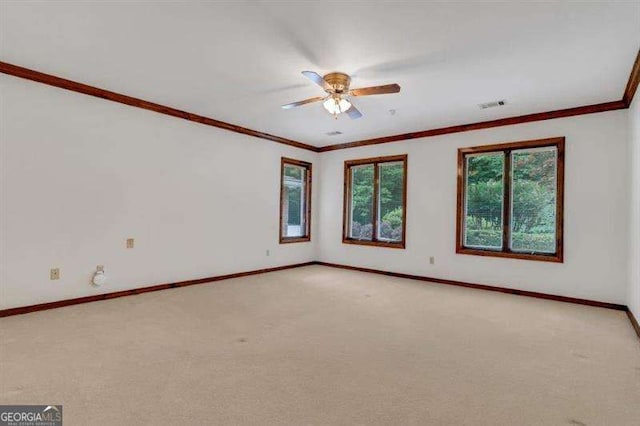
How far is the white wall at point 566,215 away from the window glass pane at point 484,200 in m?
0.23

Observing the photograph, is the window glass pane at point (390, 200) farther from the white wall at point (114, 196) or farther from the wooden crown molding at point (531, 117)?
the white wall at point (114, 196)

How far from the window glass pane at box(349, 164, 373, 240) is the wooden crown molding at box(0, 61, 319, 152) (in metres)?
1.83

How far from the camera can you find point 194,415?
184 centimetres

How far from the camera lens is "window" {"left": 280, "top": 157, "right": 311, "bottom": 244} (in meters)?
6.66

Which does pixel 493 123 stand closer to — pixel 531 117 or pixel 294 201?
pixel 531 117

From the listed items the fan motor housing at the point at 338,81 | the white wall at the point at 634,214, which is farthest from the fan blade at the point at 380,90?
the white wall at the point at 634,214

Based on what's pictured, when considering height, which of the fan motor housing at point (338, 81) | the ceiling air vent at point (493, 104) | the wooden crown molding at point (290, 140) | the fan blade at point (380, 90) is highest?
the ceiling air vent at point (493, 104)

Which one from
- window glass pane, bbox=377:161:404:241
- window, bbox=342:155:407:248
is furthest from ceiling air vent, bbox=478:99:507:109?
window glass pane, bbox=377:161:404:241

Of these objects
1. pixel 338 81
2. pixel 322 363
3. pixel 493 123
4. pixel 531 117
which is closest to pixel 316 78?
pixel 338 81

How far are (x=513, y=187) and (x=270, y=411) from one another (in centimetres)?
476

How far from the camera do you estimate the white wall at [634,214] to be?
132 inches

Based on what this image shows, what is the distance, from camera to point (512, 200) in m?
5.10

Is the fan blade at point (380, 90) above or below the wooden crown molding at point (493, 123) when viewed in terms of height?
below

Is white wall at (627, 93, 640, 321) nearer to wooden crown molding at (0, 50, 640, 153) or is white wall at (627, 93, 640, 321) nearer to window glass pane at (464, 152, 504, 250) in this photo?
wooden crown molding at (0, 50, 640, 153)
